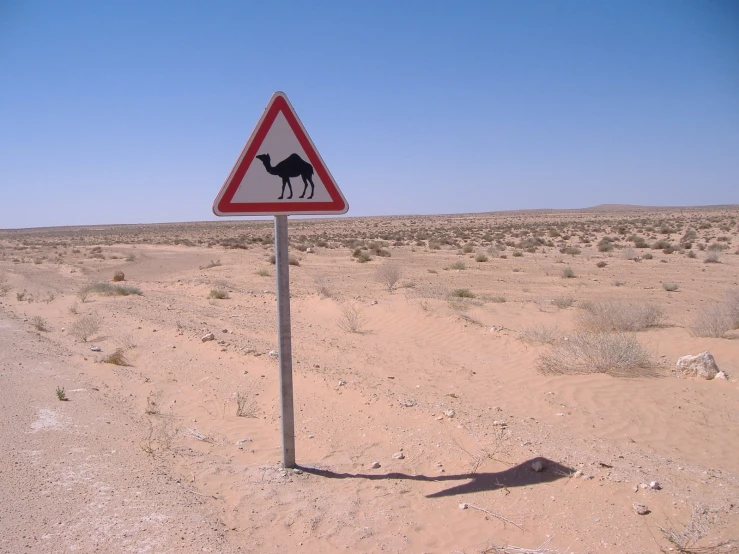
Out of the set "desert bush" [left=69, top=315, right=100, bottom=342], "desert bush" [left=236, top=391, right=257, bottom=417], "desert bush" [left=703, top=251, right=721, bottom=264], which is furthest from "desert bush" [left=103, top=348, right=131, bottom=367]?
"desert bush" [left=703, top=251, right=721, bottom=264]

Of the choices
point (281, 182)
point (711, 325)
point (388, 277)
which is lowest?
point (711, 325)

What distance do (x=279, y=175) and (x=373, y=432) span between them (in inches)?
103

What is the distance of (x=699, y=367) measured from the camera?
6902mm

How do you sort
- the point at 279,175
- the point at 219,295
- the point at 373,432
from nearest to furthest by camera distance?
the point at 279,175 < the point at 373,432 < the point at 219,295

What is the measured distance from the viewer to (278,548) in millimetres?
3104

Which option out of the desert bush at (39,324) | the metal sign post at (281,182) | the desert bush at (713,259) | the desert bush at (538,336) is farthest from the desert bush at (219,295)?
the desert bush at (713,259)

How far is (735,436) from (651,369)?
2.15 meters

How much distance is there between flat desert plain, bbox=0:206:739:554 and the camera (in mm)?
3232

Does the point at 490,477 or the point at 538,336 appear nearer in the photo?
the point at 490,477

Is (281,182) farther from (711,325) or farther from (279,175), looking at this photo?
(711,325)

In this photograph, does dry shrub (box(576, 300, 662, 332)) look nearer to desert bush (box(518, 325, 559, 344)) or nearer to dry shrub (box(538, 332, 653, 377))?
desert bush (box(518, 325, 559, 344))

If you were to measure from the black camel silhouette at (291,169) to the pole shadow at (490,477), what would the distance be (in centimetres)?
209

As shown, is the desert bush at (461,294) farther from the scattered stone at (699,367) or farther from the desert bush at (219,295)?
the scattered stone at (699,367)

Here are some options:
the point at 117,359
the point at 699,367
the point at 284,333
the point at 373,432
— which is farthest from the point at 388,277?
the point at 284,333
